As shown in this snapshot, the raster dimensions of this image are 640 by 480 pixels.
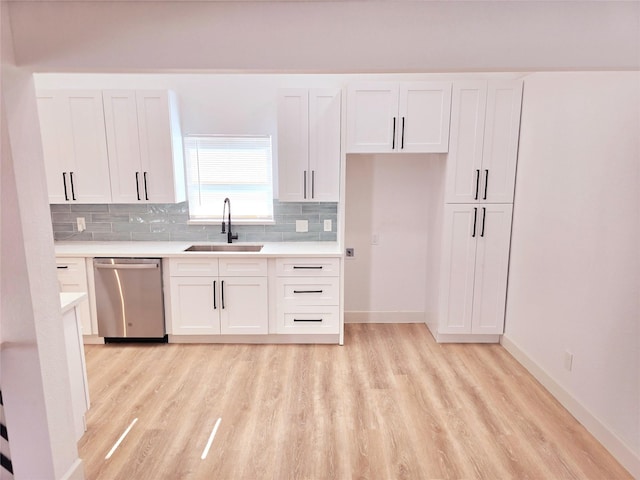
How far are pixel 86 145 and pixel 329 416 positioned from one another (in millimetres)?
3143

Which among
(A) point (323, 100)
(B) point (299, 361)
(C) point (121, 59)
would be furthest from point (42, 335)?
(A) point (323, 100)

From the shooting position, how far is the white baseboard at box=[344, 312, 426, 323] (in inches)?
168

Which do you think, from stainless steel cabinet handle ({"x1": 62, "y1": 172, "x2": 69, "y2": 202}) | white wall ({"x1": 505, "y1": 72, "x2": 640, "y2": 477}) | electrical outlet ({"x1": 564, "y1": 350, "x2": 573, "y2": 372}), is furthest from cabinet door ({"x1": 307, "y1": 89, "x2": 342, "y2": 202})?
stainless steel cabinet handle ({"x1": 62, "y1": 172, "x2": 69, "y2": 202})

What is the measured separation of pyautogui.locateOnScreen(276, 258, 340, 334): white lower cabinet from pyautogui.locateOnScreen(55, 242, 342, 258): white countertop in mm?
87

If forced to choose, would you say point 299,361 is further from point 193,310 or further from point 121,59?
point 121,59

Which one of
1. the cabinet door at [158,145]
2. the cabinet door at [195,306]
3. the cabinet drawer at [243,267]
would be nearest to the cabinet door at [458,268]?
the cabinet drawer at [243,267]

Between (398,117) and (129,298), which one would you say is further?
(129,298)

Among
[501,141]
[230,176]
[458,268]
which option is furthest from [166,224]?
[501,141]

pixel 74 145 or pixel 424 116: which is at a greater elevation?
pixel 424 116

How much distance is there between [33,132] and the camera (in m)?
1.81

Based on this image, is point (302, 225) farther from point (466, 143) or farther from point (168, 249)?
point (466, 143)

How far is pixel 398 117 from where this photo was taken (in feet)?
11.3

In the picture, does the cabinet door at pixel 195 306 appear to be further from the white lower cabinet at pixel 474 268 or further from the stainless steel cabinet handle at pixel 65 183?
the white lower cabinet at pixel 474 268

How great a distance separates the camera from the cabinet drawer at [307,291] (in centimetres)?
362
